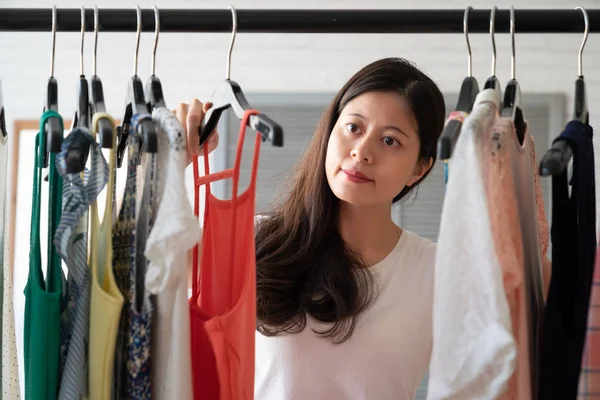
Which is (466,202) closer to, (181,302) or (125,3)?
(181,302)

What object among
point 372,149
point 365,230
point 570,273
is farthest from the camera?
point 365,230

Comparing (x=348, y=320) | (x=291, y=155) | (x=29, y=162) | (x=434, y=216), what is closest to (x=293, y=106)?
(x=291, y=155)

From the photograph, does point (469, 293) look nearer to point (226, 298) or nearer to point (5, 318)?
point (226, 298)

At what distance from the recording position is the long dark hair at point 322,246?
132 cm

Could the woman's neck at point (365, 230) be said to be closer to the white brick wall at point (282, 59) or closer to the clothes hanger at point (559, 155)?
the clothes hanger at point (559, 155)

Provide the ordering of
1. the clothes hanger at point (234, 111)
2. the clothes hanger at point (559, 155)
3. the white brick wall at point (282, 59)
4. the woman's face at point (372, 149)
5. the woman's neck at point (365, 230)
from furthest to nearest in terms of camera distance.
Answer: the white brick wall at point (282, 59)
the woman's neck at point (365, 230)
the woman's face at point (372, 149)
the clothes hanger at point (234, 111)
the clothes hanger at point (559, 155)

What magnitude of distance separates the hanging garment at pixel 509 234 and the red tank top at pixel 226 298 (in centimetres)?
30

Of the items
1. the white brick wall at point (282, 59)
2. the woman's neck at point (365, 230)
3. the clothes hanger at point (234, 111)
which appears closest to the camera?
the clothes hanger at point (234, 111)

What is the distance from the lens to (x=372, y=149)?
1.22 m

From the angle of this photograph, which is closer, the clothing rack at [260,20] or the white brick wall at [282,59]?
the clothing rack at [260,20]

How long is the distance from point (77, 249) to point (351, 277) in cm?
55

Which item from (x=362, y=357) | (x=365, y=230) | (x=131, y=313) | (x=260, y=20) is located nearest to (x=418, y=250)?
(x=365, y=230)

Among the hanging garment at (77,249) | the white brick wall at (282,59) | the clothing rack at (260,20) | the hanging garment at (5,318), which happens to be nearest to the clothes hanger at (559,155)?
the clothing rack at (260,20)

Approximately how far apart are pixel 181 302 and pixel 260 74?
2.47 m
